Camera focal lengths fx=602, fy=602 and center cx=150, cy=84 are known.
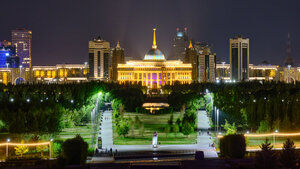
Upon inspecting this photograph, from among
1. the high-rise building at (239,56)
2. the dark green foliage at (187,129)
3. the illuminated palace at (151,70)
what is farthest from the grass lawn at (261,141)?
the high-rise building at (239,56)

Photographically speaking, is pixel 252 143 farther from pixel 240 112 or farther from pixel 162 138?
pixel 240 112

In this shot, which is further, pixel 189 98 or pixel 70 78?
pixel 70 78

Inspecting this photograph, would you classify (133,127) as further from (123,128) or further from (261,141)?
(261,141)

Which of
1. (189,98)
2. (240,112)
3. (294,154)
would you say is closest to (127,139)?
(240,112)

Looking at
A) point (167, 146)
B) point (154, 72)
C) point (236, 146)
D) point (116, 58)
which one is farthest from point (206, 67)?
point (236, 146)

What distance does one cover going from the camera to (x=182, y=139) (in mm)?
44188

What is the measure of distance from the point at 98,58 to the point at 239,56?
41.3 meters

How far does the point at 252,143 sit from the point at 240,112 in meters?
14.1

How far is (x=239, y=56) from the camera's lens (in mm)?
172000

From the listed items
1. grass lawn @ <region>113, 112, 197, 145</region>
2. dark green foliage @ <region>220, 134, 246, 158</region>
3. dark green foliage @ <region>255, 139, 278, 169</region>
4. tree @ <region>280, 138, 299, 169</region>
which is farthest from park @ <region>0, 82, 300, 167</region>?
dark green foliage @ <region>255, 139, 278, 169</region>

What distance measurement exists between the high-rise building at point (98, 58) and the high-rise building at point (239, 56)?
36865mm

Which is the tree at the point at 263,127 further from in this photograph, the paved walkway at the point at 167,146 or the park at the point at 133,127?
the paved walkway at the point at 167,146

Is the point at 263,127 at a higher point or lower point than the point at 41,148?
higher

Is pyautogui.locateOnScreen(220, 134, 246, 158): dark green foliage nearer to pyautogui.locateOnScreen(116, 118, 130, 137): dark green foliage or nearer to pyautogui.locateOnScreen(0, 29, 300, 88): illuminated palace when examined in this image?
pyautogui.locateOnScreen(116, 118, 130, 137): dark green foliage
